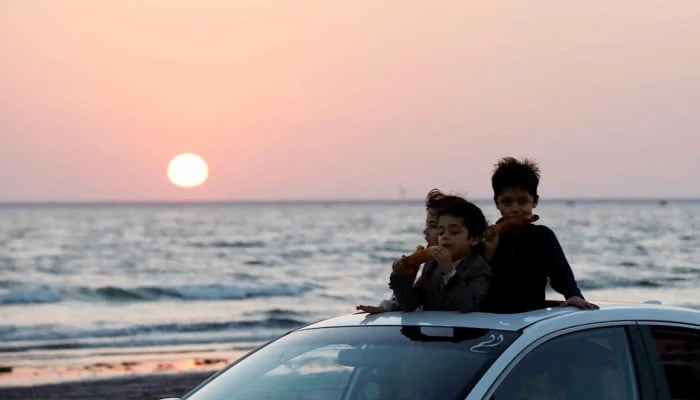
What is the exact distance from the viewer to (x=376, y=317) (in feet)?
18.4

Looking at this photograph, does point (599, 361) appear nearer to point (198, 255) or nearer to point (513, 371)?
point (513, 371)

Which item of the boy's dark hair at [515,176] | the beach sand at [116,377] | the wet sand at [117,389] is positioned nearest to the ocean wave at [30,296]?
the beach sand at [116,377]

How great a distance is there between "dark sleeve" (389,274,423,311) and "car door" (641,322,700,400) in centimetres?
99

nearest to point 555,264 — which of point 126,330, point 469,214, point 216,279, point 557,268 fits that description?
point 557,268

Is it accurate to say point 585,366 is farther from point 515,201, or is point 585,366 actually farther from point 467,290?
point 515,201

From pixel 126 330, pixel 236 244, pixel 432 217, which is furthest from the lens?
pixel 236 244

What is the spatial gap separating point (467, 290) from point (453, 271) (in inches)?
4.0

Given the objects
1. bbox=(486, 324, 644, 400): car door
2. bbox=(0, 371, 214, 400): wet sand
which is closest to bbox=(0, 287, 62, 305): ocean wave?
bbox=(0, 371, 214, 400): wet sand

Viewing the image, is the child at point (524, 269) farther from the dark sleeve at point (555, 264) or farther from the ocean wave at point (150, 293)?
the ocean wave at point (150, 293)

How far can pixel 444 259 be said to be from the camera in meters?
5.83

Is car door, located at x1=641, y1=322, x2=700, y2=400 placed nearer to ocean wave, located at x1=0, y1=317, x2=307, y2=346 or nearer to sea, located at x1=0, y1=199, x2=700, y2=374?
sea, located at x1=0, y1=199, x2=700, y2=374

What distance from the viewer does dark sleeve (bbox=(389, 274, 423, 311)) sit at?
5836 millimetres

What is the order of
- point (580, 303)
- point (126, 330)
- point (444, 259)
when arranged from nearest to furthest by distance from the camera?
point (580, 303), point (444, 259), point (126, 330)

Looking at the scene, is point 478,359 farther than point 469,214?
No
